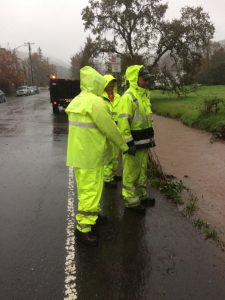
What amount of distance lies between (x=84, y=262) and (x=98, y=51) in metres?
31.1

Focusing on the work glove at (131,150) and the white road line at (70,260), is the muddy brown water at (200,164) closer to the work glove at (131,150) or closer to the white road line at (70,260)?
the work glove at (131,150)

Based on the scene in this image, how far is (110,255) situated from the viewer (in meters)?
4.24

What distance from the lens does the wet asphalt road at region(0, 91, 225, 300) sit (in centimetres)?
357

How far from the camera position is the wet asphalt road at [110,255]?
3.57m

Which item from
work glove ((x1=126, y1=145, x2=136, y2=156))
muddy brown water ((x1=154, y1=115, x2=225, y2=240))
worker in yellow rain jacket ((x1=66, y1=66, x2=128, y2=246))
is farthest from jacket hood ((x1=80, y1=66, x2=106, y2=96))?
muddy brown water ((x1=154, y1=115, x2=225, y2=240))

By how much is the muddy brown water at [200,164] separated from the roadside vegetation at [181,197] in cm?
12

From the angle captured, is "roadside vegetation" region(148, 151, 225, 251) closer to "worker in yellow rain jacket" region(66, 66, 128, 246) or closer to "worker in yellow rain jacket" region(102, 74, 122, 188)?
"worker in yellow rain jacket" region(102, 74, 122, 188)

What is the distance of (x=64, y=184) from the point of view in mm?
7223

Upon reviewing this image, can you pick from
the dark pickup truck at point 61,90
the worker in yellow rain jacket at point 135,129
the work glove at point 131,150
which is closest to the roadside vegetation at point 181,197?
the worker in yellow rain jacket at point 135,129

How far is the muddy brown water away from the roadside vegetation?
12cm

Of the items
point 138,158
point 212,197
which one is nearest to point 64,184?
point 138,158

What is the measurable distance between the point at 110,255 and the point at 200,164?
5.23m

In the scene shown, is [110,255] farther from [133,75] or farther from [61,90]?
[61,90]

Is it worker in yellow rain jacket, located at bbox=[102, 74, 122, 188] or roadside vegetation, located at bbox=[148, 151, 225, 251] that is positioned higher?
worker in yellow rain jacket, located at bbox=[102, 74, 122, 188]
